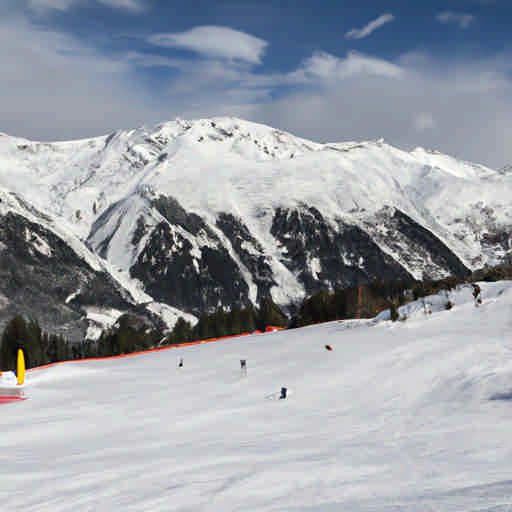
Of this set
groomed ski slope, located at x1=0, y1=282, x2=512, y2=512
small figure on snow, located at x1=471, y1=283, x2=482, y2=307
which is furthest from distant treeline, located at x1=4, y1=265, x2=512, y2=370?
groomed ski slope, located at x1=0, y1=282, x2=512, y2=512

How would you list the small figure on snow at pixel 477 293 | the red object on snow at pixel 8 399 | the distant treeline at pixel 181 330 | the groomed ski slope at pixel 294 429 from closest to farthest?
the groomed ski slope at pixel 294 429 → the red object on snow at pixel 8 399 → the small figure on snow at pixel 477 293 → the distant treeline at pixel 181 330

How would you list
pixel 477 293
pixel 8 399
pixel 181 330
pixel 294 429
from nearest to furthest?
pixel 294 429 → pixel 8 399 → pixel 477 293 → pixel 181 330

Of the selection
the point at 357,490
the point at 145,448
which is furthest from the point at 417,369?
the point at 357,490

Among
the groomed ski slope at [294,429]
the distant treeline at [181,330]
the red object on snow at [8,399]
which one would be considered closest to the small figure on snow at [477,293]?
the groomed ski slope at [294,429]

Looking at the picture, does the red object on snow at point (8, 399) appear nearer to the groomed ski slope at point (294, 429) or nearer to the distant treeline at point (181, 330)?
the groomed ski slope at point (294, 429)

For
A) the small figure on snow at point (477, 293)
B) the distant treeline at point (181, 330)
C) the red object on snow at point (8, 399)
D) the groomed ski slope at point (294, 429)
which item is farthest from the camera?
the distant treeline at point (181, 330)

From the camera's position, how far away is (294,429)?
708 inches

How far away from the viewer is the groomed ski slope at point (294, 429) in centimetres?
1041

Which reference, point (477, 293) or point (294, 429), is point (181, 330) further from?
point (294, 429)

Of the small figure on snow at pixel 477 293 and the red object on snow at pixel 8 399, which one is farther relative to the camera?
the small figure on snow at pixel 477 293

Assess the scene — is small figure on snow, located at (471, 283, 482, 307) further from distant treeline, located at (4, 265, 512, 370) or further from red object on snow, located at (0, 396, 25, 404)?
distant treeline, located at (4, 265, 512, 370)

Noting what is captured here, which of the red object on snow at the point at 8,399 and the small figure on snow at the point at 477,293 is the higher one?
the small figure on snow at the point at 477,293

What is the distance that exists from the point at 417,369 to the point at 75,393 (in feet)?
59.2

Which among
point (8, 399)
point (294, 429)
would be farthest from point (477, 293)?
point (8, 399)
